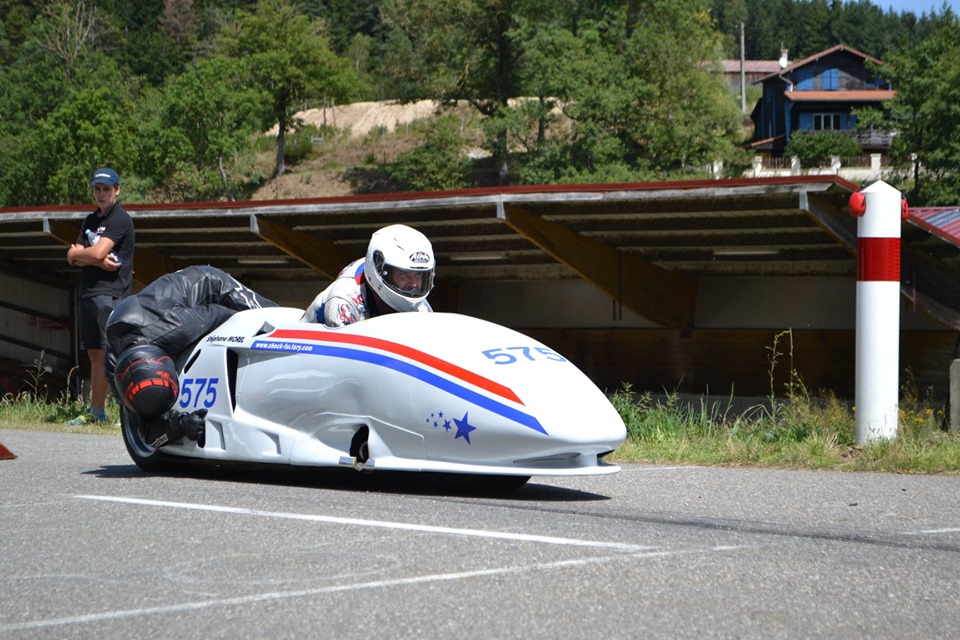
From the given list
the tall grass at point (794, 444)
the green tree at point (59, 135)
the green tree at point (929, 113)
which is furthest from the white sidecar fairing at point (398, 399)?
the green tree at point (59, 135)

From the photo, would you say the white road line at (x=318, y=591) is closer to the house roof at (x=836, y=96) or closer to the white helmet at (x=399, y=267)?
the white helmet at (x=399, y=267)

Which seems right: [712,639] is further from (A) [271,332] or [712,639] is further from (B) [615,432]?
(A) [271,332]

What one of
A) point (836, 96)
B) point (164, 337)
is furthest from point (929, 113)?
point (164, 337)

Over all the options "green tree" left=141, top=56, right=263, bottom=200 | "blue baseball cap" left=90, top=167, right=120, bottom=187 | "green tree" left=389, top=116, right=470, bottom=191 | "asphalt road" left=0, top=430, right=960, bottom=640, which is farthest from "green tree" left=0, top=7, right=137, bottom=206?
"asphalt road" left=0, top=430, right=960, bottom=640

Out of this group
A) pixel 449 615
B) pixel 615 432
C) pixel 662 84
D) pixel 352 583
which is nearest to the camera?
pixel 449 615

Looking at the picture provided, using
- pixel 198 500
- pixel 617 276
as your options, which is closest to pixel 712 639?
pixel 198 500

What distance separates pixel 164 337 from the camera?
25.5 feet

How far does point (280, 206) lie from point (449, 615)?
1037 centimetres

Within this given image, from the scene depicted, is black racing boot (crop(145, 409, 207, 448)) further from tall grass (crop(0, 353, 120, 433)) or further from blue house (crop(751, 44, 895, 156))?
blue house (crop(751, 44, 895, 156))

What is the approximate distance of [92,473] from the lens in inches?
303

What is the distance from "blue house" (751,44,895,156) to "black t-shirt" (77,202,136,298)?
8456 centimetres

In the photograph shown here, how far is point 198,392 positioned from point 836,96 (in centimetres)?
9689

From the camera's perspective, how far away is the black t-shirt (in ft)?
35.5

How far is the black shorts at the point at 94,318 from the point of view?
10.8m
